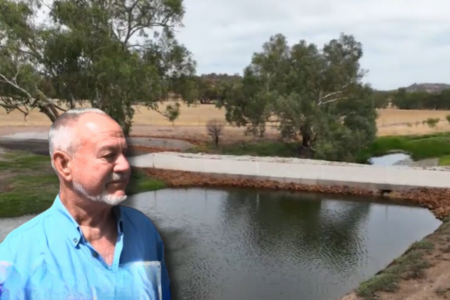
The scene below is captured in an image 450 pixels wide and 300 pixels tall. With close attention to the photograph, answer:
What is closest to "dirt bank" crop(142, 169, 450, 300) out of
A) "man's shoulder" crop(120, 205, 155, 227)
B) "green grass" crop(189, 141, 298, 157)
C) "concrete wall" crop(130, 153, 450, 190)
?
"concrete wall" crop(130, 153, 450, 190)

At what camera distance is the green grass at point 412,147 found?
2359 centimetres

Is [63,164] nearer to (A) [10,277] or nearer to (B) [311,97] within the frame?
(A) [10,277]

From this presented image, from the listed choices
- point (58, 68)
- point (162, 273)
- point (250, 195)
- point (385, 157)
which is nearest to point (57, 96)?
point (58, 68)

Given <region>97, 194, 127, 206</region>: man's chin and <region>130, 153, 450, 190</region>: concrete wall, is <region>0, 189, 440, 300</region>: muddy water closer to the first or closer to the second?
<region>130, 153, 450, 190</region>: concrete wall

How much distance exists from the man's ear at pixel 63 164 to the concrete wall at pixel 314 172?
1285 cm

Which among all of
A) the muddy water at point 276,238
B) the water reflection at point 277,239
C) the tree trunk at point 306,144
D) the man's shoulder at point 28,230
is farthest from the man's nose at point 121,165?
the tree trunk at point 306,144

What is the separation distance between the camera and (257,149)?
868 inches

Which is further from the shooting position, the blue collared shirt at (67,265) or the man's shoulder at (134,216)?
the man's shoulder at (134,216)

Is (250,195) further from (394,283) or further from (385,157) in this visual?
(385,157)

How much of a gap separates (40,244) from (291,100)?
1818 centimetres

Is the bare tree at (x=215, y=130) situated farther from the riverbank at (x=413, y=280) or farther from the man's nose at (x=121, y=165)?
the man's nose at (x=121, y=165)

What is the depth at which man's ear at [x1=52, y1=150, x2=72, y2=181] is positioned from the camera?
3.35 feet

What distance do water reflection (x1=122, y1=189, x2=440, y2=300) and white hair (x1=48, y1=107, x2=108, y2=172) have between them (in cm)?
387

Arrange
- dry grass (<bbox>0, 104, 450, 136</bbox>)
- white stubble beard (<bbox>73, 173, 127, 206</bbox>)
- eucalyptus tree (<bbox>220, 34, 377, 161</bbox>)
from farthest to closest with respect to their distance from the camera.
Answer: dry grass (<bbox>0, 104, 450, 136</bbox>)
eucalyptus tree (<bbox>220, 34, 377, 161</bbox>)
white stubble beard (<bbox>73, 173, 127, 206</bbox>)
